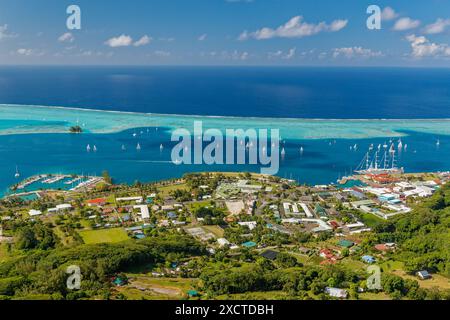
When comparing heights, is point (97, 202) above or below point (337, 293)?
above

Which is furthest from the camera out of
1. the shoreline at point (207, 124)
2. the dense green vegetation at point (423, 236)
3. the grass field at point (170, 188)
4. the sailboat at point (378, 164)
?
the shoreline at point (207, 124)

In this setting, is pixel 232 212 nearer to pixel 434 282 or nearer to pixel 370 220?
pixel 370 220

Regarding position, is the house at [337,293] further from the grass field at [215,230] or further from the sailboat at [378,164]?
the sailboat at [378,164]

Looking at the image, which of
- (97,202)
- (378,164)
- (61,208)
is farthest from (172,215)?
(378,164)

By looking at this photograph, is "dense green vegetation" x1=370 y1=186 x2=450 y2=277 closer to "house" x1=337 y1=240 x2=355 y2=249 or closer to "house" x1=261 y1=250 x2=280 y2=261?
"house" x1=337 y1=240 x2=355 y2=249

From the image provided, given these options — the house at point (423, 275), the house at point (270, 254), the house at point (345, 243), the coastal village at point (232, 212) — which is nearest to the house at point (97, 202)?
the coastal village at point (232, 212)

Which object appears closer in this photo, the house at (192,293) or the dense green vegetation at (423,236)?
the house at (192,293)

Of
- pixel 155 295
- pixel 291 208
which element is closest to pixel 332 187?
pixel 291 208
